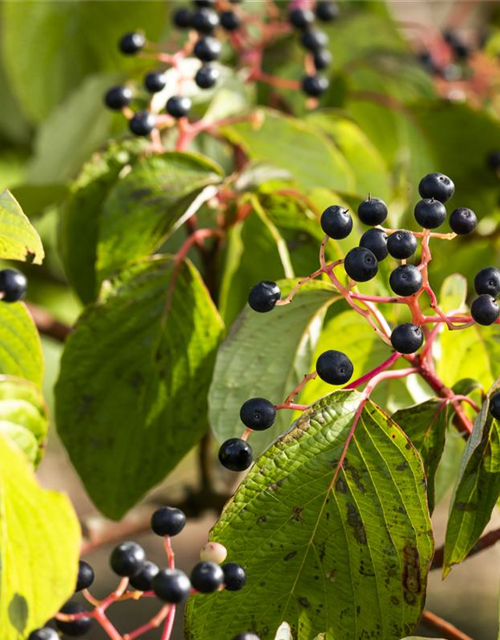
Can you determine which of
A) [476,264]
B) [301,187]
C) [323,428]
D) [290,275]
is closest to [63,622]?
[323,428]

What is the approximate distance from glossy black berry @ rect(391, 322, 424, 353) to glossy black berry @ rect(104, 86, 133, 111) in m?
0.48

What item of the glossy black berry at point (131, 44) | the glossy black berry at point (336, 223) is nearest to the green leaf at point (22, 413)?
the glossy black berry at point (336, 223)

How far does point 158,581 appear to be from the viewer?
0.58m

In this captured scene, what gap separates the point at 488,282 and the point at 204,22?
1.78 ft

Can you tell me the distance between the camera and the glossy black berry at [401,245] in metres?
0.66

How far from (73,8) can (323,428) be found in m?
1.14

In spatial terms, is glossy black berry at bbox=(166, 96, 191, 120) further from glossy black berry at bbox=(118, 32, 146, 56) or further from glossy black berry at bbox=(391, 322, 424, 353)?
glossy black berry at bbox=(391, 322, 424, 353)

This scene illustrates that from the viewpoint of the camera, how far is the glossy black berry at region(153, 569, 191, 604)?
0.57 m

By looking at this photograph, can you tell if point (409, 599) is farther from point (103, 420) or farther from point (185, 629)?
point (103, 420)

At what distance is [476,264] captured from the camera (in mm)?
1188

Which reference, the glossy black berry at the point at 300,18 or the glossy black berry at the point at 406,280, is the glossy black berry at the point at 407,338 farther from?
the glossy black berry at the point at 300,18

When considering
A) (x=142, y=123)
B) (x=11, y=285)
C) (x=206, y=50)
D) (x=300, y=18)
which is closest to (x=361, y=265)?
(x=11, y=285)

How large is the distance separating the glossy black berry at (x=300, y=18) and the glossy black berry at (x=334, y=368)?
0.70m

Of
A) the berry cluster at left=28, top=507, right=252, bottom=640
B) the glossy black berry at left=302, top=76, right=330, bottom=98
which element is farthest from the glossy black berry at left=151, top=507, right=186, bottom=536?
the glossy black berry at left=302, top=76, right=330, bottom=98
